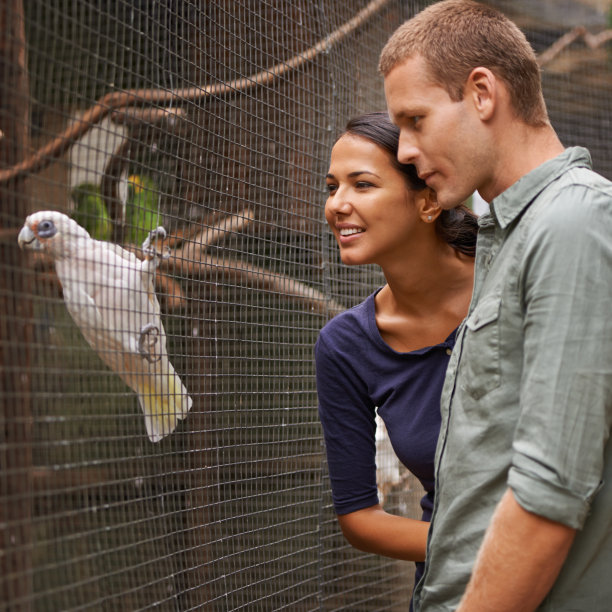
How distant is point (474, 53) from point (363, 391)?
0.58m

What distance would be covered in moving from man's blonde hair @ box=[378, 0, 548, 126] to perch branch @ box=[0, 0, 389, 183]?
20.1 inches

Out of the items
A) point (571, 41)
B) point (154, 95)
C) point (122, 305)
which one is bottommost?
point (122, 305)

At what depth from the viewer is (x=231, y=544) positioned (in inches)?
58.9

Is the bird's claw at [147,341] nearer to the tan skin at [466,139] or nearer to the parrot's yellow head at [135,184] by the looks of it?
the parrot's yellow head at [135,184]

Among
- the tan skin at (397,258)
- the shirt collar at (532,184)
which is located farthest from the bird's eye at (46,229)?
the shirt collar at (532,184)

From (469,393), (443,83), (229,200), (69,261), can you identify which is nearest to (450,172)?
(443,83)

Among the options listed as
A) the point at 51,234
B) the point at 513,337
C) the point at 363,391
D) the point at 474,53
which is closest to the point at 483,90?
the point at 474,53

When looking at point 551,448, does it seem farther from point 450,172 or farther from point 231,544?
point 231,544

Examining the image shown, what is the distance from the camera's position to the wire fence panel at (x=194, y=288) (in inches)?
45.3

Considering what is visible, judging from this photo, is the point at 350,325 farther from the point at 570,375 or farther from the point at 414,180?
the point at 570,375

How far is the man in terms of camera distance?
59 centimetres

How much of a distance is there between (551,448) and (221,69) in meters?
1.26

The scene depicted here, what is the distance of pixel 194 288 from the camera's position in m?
1.76

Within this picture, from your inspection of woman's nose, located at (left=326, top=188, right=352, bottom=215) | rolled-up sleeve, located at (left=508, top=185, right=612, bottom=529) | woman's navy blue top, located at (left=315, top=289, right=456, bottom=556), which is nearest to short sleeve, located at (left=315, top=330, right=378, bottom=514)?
woman's navy blue top, located at (left=315, top=289, right=456, bottom=556)
